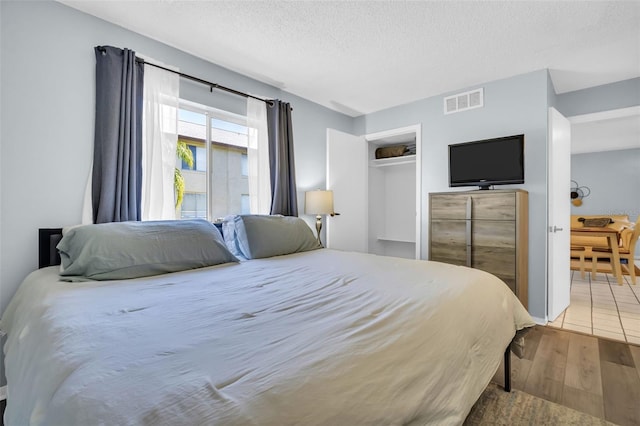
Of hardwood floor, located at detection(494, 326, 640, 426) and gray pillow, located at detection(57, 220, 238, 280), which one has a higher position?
gray pillow, located at detection(57, 220, 238, 280)

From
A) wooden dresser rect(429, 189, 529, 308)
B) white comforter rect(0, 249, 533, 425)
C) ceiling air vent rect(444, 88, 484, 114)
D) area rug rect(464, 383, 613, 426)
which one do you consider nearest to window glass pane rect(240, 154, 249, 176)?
white comforter rect(0, 249, 533, 425)

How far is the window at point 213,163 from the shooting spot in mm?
2854

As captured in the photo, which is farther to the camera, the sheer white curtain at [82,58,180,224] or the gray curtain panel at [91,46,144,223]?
the sheer white curtain at [82,58,180,224]

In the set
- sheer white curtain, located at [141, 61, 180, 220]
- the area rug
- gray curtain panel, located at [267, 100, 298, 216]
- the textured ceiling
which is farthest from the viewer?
gray curtain panel, located at [267, 100, 298, 216]

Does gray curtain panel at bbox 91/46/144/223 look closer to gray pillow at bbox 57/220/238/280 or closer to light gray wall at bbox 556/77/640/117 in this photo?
gray pillow at bbox 57/220/238/280

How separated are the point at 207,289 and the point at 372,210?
152 inches

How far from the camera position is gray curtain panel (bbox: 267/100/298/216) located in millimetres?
3342

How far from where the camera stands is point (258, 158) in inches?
128

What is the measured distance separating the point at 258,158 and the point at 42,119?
1724mm

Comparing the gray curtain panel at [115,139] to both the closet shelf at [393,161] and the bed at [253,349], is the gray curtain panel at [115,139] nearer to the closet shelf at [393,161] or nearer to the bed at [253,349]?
the bed at [253,349]

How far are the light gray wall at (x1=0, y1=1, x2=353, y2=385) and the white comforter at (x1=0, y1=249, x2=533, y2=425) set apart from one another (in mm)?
502

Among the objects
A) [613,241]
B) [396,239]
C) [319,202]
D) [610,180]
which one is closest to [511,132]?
[319,202]

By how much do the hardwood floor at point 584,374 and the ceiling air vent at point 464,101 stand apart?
2499 millimetres

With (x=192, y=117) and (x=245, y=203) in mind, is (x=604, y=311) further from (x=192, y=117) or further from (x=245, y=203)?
(x=192, y=117)
